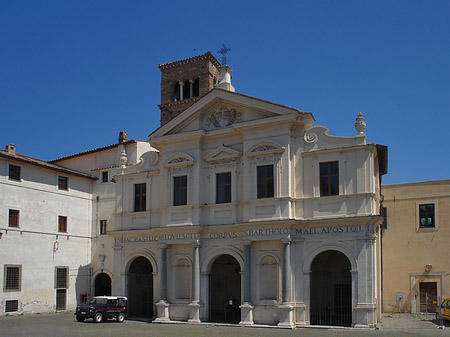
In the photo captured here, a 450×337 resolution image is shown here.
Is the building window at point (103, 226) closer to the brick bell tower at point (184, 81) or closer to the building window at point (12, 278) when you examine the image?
the building window at point (12, 278)

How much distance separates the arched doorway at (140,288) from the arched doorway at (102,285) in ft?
14.1

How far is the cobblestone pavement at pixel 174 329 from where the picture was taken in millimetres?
21219

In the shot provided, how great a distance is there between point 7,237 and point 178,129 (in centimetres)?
1124

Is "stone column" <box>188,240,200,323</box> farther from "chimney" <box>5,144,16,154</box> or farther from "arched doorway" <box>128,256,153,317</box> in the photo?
"chimney" <box>5,144,16,154</box>

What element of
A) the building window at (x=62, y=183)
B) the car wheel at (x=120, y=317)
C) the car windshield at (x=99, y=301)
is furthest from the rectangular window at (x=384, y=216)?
the building window at (x=62, y=183)

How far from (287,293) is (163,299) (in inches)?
276

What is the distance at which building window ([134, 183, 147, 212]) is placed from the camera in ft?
98.3

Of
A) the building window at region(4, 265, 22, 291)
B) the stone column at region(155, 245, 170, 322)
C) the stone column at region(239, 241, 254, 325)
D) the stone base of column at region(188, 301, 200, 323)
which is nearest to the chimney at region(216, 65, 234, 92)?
the stone column at region(239, 241, 254, 325)

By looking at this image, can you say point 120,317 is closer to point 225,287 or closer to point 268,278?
point 225,287

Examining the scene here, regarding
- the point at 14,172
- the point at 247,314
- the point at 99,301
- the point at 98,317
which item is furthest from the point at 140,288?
the point at 14,172

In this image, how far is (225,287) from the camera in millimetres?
30797

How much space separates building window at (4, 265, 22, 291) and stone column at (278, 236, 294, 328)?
1520 cm

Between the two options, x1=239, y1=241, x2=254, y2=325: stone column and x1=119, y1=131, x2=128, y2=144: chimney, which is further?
x1=119, y1=131, x2=128, y2=144: chimney

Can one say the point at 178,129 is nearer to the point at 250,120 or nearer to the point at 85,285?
the point at 250,120
